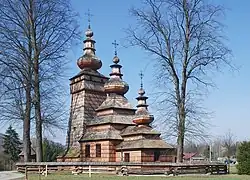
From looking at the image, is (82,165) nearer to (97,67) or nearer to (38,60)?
(38,60)

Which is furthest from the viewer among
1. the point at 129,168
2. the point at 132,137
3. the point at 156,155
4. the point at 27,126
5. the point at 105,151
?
the point at 105,151

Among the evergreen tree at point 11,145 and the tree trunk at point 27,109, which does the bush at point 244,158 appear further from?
the evergreen tree at point 11,145

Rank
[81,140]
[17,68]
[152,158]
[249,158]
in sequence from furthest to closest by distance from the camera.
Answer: [81,140] < [152,158] < [17,68] < [249,158]

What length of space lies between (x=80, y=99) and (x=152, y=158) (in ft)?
41.4

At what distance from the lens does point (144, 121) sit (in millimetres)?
42875

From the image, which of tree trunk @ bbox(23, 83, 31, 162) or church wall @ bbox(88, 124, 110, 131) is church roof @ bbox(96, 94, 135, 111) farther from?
tree trunk @ bbox(23, 83, 31, 162)

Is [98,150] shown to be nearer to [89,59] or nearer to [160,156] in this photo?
[160,156]

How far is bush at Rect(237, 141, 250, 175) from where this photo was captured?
28.5 metres

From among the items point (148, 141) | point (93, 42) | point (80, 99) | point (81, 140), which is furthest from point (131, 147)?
point (93, 42)

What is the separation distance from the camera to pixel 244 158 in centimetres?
2889

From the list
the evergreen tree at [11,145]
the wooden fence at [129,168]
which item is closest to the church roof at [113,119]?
the wooden fence at [129,168]

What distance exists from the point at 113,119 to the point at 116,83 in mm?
6028

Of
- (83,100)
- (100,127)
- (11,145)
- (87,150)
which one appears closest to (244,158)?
(100,127)

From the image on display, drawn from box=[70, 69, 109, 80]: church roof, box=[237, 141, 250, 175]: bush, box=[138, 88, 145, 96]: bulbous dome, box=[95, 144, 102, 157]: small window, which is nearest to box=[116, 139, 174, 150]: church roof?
box=[95, 144, 102, 157]: small window
